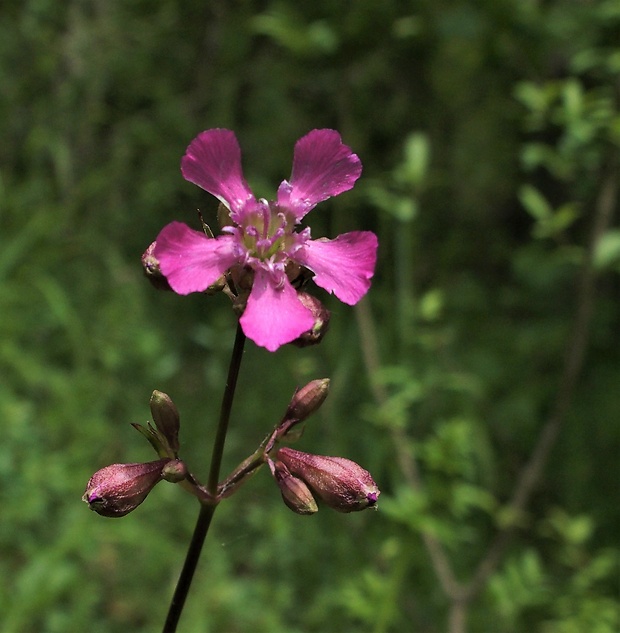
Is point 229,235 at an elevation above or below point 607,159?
above

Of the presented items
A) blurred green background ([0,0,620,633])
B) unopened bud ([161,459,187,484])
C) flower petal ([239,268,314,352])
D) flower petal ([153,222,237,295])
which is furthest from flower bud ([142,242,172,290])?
blurred green background ([0,0,620,633])

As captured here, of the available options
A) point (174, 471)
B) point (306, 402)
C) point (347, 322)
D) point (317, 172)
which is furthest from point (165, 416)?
point (347, 322)

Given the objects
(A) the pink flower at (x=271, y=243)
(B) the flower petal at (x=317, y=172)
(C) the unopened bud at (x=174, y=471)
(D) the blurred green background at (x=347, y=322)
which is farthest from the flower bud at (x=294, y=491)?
(D) the blurred green background at (x=347, y=322)

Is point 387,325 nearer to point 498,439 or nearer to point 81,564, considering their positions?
point 498,439

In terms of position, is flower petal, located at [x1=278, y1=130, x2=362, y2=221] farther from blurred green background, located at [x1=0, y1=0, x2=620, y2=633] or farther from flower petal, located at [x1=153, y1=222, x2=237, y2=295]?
blurred green background, located at [x1=0, y1=0, x2=620, y2=633]

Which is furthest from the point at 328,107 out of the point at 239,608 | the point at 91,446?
the point at 239,608

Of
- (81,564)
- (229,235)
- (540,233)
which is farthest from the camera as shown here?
(81,564)

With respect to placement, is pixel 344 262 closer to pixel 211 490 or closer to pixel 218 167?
pixel 218 167

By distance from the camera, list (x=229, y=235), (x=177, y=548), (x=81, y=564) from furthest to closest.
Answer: (x=177, y=548) < (x=81, y=564) < (x=229, y=235)
